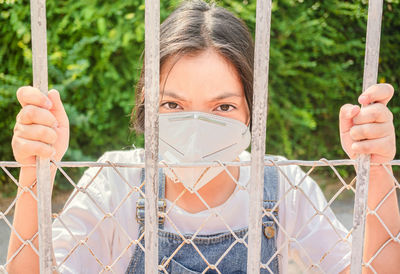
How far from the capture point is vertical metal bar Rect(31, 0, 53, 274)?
2.35 ft

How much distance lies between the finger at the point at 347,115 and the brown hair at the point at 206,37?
2.04 feet

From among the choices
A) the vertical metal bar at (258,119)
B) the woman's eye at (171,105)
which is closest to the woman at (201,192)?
the woman's eye at (171,105)

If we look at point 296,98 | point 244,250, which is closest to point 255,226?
point 244,250

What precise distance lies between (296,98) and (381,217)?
2753mm

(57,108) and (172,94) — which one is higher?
(172,94)

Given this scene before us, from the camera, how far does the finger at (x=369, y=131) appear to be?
793 mm

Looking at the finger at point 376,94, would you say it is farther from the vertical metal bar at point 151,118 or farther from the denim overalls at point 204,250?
the denim overalls at point 204,250

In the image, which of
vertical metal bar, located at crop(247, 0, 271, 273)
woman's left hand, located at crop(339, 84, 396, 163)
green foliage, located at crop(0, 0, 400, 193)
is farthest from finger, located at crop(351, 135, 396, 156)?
green foliage, located at crop(0, 0, 400, 193)

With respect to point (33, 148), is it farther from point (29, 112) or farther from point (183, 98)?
point (183, 98)

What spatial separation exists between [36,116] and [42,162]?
80 mm

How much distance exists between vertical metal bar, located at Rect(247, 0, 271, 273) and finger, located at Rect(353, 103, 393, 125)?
0.61ft

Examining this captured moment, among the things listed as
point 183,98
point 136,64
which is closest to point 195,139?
point 183,98

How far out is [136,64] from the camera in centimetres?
325

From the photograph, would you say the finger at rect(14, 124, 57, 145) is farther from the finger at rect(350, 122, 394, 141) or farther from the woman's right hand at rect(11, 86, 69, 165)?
the finger at rect(350, 122, 394, 141)
